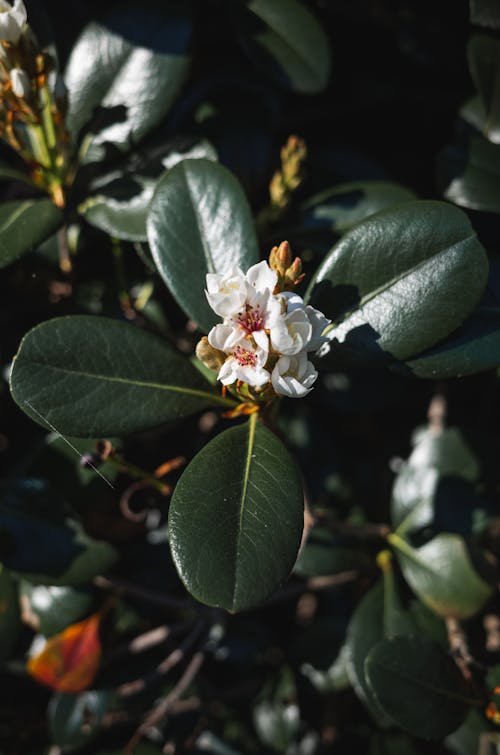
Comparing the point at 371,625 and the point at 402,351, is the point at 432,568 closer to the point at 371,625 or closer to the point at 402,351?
the point at 371,625

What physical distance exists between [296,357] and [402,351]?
0.26m

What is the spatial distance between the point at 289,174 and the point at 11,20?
70 cm

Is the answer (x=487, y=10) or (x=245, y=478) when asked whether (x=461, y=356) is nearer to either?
(x=245, y=478)

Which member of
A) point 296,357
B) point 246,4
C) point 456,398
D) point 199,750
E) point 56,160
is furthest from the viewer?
point 456,398

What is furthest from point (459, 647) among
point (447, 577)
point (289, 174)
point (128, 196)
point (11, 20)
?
point (11, 20)

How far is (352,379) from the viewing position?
7.20ft

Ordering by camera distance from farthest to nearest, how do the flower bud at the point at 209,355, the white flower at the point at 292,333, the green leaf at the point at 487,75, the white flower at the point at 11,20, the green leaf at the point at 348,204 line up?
the green leaf at the point at 487,75, the green leaf at the point at 348,204, the white flower at the point at 11,20, the flower bud at the point at 209,355, the white flower at the point at 292,333

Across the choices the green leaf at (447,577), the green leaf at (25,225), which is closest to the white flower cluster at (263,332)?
the green leaf at (25,225)

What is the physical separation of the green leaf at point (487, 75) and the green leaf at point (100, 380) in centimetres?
111

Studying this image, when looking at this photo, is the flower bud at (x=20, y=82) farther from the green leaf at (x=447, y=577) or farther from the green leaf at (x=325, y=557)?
the green leaf at (x=447, y=577)

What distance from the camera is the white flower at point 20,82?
1323mm

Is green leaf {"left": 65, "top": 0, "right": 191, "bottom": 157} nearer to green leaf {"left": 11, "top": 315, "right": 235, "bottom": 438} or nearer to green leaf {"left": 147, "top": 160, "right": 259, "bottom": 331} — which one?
green leaf {"left": 147, "top": 160, "right": 259, "bottom": 331}

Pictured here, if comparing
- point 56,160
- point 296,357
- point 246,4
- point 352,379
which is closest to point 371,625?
point 352,379

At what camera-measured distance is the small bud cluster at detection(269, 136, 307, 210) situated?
165cm
